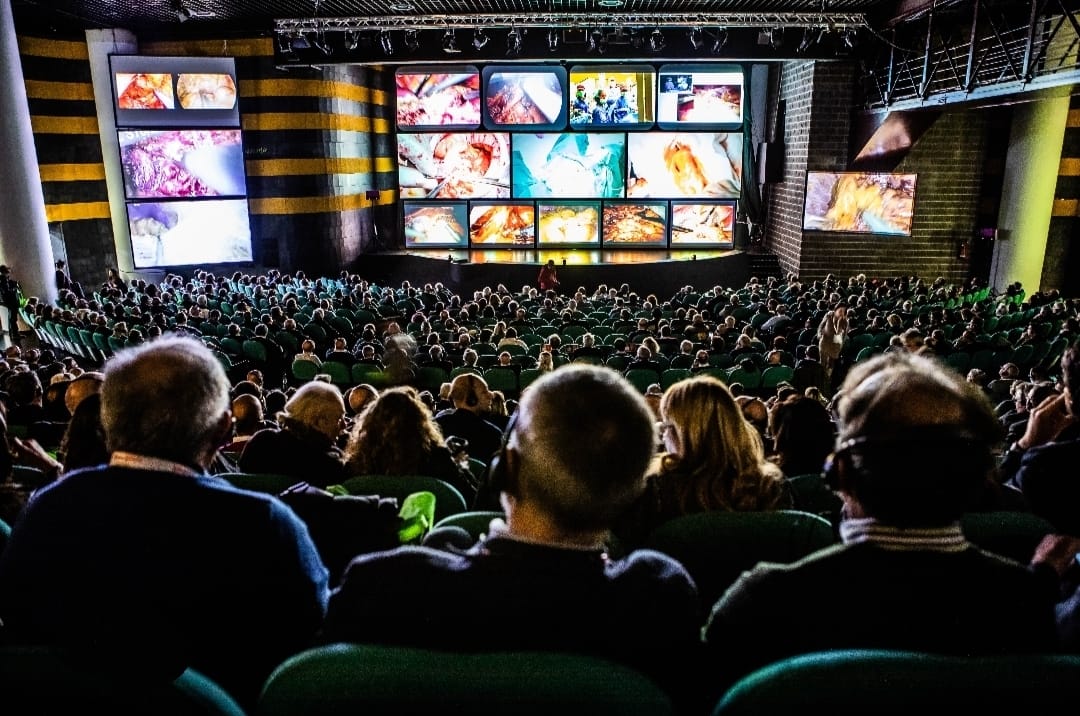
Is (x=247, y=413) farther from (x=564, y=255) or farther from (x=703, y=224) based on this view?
(x=703, y=224)

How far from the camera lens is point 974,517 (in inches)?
77.2

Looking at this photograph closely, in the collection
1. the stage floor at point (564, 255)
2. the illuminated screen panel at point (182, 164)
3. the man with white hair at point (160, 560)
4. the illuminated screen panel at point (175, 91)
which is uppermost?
the illuminated screen panel at point (175, 91)

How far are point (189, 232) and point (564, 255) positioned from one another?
992 cm

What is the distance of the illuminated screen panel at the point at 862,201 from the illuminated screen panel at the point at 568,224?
21.6ft

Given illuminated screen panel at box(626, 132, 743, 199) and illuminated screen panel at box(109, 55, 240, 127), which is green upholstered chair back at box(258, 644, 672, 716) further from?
illuminated screen panel at box(626, 132, 743, 199)

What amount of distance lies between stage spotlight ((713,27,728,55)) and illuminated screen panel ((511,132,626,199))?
5.36m

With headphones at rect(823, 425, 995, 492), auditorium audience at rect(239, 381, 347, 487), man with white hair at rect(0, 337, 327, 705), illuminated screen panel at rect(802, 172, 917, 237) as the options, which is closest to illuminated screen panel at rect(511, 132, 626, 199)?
illuminated screen panel at rect(802, 172, 917, 237)

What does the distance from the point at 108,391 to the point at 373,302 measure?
11.1 metres

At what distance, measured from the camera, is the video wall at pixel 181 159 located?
16406mm

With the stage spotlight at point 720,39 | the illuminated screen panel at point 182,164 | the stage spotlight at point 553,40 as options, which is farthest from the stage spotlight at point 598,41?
the illuminated screen panel at point 182,164

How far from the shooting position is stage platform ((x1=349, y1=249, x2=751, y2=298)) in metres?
16.7

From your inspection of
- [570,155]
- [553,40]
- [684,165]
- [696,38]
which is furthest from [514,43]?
[684,165]

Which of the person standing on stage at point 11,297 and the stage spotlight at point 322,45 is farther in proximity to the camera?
the stage spotlight at point 322,45

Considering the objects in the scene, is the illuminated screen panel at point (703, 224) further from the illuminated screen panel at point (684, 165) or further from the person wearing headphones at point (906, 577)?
the person wearing headphones at point (906, 577)
